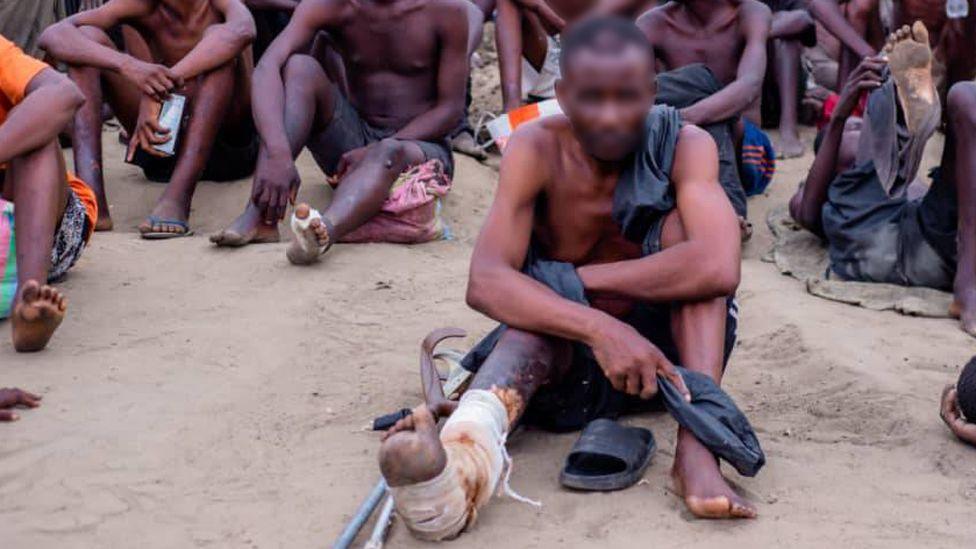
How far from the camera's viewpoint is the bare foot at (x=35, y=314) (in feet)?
12.8

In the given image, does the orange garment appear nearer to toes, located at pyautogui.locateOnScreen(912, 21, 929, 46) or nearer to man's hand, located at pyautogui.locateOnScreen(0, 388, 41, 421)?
man's hand, located at pyautogui.locateOnScreen(0, 388, 41, 421)

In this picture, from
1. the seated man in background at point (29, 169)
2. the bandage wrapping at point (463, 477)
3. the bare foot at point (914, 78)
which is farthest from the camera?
the bare foot at point (914, 78)

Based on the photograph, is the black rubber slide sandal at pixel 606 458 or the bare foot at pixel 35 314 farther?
the bare foot at pixel 35 314

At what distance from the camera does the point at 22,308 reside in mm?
3926

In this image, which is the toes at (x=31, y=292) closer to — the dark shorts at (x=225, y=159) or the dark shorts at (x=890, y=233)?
the dark shorts at (x=225, y=159)

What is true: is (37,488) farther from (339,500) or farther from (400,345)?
(400,345)

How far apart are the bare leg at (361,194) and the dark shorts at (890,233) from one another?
1.63 m

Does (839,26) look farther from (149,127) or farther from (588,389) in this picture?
(588,389)

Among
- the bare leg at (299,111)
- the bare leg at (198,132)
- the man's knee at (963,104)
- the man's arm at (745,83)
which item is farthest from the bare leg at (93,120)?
the man's knee at (963,104)

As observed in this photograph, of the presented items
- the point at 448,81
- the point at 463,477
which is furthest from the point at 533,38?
the point at 463,477

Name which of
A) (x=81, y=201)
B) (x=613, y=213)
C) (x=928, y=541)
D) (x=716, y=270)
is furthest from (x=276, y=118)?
(x=928, y=541)

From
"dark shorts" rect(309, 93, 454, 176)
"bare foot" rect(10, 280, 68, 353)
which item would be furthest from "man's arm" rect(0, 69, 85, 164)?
"dark shorts" rect(309, 93, 454, 176)

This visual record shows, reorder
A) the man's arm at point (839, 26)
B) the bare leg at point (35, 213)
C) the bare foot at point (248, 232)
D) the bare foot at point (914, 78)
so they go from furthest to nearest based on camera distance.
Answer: the man's arm at point (839, 26) → the bare foot at point (248, 232) → the bare foot at point (914, 78) → the bare leg at point (35, 213)

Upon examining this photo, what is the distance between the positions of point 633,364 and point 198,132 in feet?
9.96
